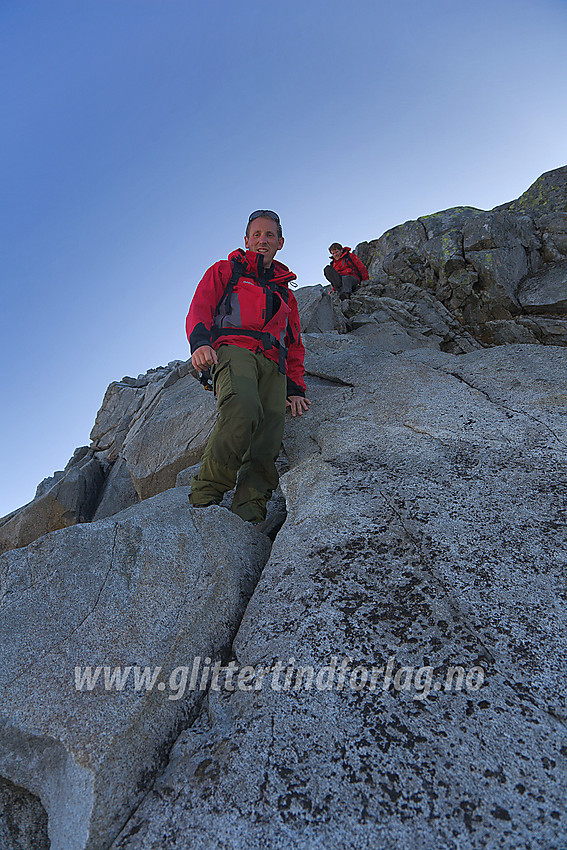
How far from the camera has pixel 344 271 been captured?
64.2ft

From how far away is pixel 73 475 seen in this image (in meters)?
12.6

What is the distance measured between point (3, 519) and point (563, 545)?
13.1 m

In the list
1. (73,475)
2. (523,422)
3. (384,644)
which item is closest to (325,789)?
(384,644)

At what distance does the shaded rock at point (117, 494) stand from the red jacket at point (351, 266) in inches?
459

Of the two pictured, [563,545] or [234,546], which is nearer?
[563,545]

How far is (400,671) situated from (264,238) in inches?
246

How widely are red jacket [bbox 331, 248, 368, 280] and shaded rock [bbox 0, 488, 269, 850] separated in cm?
1606

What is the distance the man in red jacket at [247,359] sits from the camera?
20.8ft

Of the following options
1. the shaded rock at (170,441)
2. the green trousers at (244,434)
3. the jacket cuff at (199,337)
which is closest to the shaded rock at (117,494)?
the shaded rock at (170,441)

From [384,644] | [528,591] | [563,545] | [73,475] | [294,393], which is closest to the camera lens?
[384,644]

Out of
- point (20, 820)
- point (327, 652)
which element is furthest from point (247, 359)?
point (20, 820)

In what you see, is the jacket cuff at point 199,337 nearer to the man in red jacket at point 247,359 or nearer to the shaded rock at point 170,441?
the man in red jacket at point 247,359

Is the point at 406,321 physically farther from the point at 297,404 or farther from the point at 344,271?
the point at 297,404

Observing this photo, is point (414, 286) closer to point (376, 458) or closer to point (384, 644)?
point (376, 458)
